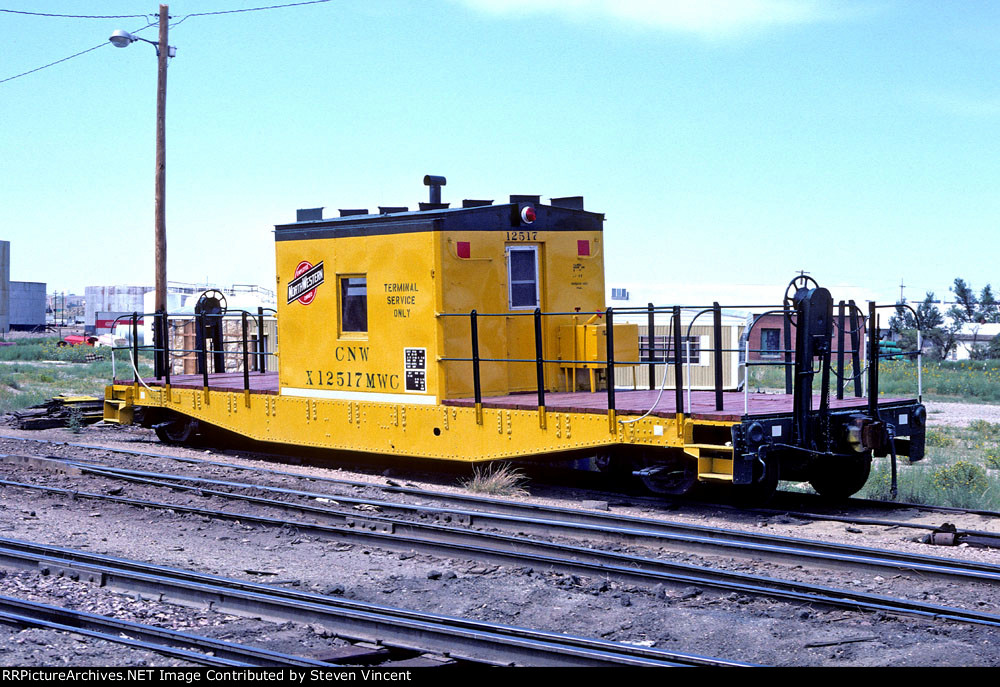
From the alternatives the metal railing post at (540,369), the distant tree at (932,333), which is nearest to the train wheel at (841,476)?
the metal railing post at (540,369)

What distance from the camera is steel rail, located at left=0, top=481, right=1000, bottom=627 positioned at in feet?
20.9

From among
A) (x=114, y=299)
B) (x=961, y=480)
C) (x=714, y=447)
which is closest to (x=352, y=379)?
→ (x=714, y=447)

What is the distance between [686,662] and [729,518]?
453cm

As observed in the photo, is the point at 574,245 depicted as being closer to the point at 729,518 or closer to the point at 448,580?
the point at 729,518

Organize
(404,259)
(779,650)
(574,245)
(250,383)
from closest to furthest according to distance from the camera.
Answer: (779,650)
(404,259)
(574,245)
(250,383)

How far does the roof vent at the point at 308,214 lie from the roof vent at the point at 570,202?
289cm

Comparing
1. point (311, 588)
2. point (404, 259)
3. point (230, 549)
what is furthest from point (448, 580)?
point (404, 259)

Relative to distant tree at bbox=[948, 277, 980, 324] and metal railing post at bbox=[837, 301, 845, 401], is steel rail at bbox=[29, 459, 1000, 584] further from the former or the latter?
distant tree at bbox=[948, 277, 980, 324]

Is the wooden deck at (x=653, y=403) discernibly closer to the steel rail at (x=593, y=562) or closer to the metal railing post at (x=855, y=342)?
the metal railing post at (x=855, y=342)

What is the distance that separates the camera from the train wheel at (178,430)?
15.7m

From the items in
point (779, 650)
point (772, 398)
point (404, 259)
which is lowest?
point (779, 650)

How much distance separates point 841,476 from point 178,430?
9885 mm

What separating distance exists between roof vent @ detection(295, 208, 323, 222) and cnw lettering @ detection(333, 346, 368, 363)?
167cm

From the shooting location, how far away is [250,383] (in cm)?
1480
